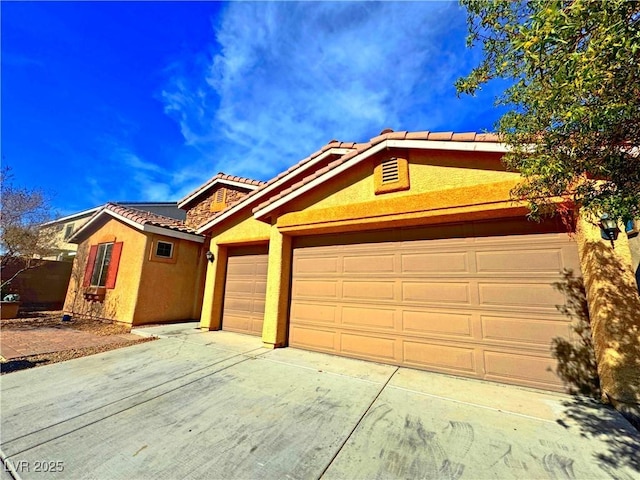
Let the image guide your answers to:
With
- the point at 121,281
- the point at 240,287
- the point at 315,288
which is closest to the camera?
the point at 315,288

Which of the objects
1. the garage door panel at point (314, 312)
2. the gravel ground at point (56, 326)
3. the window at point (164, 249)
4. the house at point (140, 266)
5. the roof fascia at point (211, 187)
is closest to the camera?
the gravel ground at point (56, 326)

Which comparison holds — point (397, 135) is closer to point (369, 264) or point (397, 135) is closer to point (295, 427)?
point (369, 264)

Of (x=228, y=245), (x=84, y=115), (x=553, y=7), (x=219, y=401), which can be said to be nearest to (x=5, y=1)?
(x=84, y=115)

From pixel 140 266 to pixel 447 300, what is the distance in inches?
391

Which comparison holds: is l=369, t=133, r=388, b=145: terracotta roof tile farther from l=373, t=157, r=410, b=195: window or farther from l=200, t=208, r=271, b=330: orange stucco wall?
l=200, t=208, r=271, b=330: orange stucco wall

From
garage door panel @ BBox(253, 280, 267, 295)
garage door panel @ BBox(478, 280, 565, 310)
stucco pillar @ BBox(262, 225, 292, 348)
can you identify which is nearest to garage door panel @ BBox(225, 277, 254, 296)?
garage door panel @ BBox(253, 280, 267, 295)

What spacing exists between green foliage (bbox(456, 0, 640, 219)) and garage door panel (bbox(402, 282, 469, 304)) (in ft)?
7.79

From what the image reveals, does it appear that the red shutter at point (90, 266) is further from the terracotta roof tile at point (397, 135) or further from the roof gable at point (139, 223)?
the terracotta roof tile at point (397, 135)

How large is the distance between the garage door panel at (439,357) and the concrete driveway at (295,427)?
0.81 feet

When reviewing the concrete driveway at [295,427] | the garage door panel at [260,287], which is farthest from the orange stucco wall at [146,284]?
the concrete driveway at [295,427]

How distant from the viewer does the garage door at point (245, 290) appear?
7828 millimetres

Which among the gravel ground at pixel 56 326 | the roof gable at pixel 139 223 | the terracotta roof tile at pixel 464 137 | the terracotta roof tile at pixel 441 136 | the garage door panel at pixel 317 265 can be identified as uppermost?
the terracotta roof tile at pixel 441 136

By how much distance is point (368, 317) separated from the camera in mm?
5594

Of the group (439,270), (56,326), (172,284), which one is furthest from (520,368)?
(56,326)
